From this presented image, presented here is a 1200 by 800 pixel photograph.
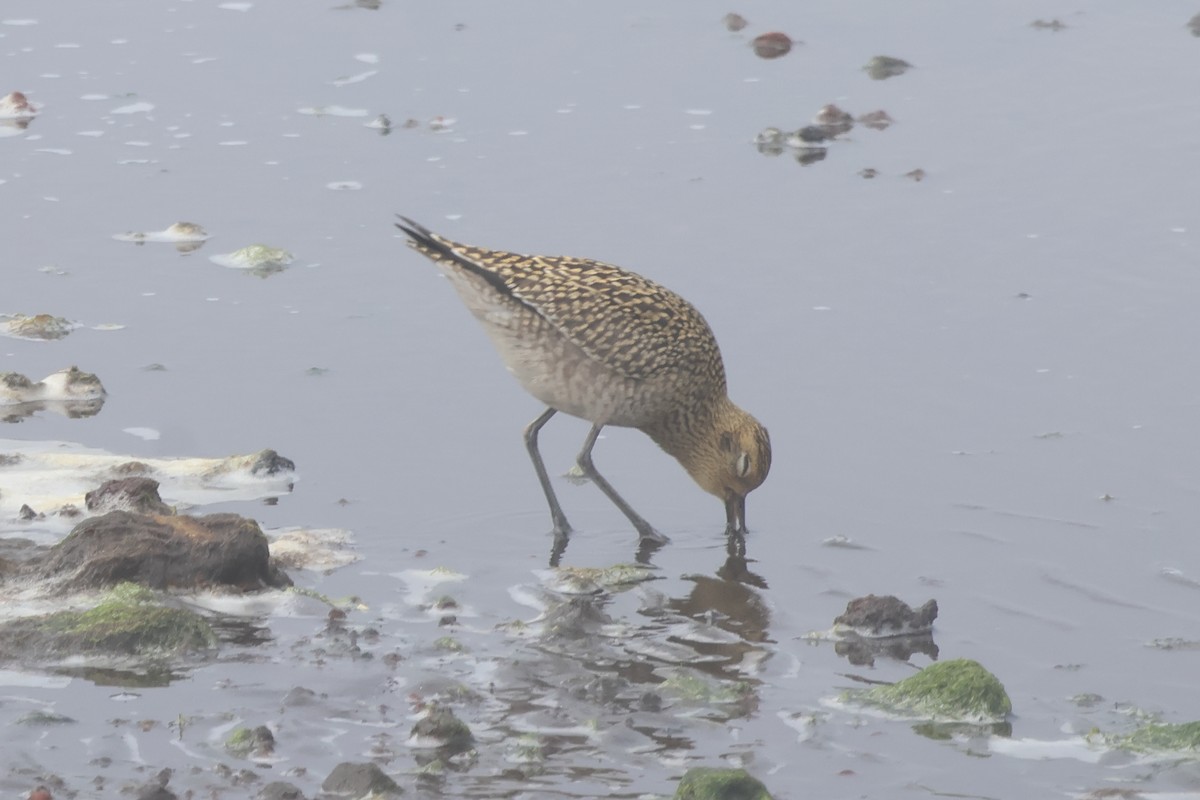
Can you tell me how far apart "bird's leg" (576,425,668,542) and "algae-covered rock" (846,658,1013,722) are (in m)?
1.87

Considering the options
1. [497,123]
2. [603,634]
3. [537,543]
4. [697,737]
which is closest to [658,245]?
[497,123]

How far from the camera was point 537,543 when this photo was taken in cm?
758

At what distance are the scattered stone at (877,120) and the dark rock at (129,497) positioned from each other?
6452 millimetres

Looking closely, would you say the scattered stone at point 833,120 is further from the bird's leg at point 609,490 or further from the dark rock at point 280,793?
the dark rock at point 280,793

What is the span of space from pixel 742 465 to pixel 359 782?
3.11m

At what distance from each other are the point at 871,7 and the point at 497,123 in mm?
3866

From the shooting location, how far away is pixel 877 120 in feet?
40.2

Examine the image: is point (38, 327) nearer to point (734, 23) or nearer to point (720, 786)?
point (720, 786)

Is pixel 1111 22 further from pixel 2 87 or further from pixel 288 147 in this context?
pixel 2 87

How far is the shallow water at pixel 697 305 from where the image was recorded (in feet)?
19.1

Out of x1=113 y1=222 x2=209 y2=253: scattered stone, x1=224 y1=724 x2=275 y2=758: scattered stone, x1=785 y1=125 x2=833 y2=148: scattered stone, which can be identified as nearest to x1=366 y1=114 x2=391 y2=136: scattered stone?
x1=113 y1=222 x2=209 y2=253: scattered stone

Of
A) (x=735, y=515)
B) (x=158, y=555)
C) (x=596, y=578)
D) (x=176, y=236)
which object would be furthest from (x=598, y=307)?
(x=176, y=236)

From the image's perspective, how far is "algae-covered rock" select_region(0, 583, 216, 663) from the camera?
19.7ft

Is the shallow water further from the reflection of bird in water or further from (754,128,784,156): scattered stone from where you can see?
the reflection of bird in water
